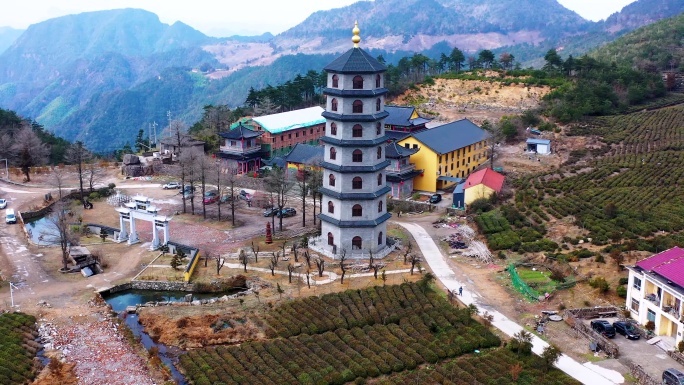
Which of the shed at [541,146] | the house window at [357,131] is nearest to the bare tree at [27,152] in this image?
the house window at [357,131]

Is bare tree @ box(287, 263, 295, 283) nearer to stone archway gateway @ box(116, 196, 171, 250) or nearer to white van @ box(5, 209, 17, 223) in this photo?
stone archway gateway @ box(116, 196, 171, 250)

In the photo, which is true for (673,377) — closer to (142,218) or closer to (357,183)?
(357,183)

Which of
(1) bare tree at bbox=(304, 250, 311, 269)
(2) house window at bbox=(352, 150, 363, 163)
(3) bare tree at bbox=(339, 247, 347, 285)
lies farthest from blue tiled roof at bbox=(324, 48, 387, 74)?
(1) bare tree at bbox=(304, 250, 311, 269)

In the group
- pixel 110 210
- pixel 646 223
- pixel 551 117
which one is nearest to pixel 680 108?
pixel 551 117

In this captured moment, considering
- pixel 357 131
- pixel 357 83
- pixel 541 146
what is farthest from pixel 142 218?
pixel 541 146

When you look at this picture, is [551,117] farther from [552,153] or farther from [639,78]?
[639,78]

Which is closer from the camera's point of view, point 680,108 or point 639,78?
point 680,108
